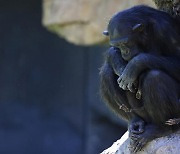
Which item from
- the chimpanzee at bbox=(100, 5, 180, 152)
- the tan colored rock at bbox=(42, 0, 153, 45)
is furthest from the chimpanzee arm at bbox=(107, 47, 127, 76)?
the tan colored rock at bbox=(42, 0, 153, 45)

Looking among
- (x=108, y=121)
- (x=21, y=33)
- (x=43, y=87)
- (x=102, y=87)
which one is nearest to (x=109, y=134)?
(x=108, y=121)

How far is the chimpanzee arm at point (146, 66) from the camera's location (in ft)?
11.2

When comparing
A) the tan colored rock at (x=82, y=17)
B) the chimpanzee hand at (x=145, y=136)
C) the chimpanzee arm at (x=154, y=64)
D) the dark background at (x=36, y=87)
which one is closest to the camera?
the chimpanzee arm at (x=154, y=64)

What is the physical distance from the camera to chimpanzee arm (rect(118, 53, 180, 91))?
342 cm

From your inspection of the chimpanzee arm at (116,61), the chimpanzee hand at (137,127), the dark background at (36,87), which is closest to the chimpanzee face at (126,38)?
the chimpanzee arm at (116,61)

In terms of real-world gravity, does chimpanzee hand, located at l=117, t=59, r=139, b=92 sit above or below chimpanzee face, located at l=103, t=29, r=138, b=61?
below

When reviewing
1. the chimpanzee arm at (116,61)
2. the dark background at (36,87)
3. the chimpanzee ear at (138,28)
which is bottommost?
the dark background at (36,87)

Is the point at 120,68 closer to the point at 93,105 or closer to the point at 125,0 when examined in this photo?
the point at 125,0

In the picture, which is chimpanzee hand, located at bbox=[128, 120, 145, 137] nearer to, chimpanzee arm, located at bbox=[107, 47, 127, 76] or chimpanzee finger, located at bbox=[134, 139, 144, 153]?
chimpanzee finger, located at bbox=[134, 139, 144, 153]

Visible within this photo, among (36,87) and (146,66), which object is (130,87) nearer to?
(146,66)

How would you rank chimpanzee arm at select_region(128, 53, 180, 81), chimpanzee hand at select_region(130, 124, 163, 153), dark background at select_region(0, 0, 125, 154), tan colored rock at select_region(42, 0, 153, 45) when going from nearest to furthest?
1. chimpanzee arm at select_region(128, 53, 180, 81)
2. chimpanzee hand at select_region(130, 124, 163, 153)
3. tan colored rock at select_region(42, 0, 153, 45)
4. dark background at select_region(0, 0, 125, 154)

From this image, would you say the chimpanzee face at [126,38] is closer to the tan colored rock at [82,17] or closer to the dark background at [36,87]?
the tan colored rock at [82,17]

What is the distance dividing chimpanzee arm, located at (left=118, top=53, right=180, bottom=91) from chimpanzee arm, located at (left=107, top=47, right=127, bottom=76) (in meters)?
0.12

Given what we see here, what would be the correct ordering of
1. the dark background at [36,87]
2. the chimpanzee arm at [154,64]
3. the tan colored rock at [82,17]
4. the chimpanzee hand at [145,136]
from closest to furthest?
the chimpanzee arm at [154,64] < the chimpanzee hand at [145,136] < the tan colored rock at [82,17] < the dark background at [36,87]
